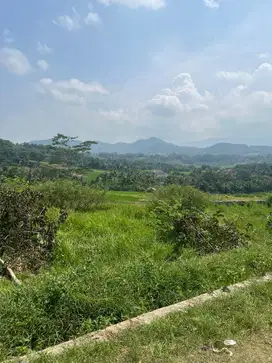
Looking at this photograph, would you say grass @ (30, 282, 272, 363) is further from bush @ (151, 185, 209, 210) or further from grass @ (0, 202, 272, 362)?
bush @ (151, 185, 209, 210)

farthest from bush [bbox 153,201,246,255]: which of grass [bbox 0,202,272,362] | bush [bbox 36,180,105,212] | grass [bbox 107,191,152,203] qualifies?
grass [bbox 107,191,152,203]

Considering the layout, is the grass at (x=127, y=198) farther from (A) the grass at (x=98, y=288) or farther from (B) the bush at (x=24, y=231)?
(A) the grass at (x=98, y=288)

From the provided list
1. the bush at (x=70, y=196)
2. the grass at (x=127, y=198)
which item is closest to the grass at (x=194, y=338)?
the bush at (x=70, y=196)

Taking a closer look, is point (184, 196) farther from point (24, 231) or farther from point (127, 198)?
point (127, 198)

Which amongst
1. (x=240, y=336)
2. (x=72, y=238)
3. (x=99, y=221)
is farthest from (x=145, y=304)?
(x=99, y=221)

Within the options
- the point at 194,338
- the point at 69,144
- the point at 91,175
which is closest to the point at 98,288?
the point at 194,338

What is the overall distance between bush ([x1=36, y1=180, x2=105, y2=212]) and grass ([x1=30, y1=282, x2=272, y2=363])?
6.79 meters

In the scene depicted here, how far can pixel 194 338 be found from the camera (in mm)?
2682

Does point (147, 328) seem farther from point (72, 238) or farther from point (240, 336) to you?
point (72, 238)

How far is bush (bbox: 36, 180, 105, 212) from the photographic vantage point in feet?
31.3

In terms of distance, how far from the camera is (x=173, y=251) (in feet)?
19.7

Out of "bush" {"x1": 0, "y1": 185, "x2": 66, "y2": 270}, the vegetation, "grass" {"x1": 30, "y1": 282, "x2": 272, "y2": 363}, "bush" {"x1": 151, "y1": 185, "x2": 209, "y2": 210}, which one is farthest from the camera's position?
"bush" {"x1": 151, "y1": 185, "x2": 209, "y2": 210}

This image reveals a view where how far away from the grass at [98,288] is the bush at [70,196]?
383 cm

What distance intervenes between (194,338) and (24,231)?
3.57 metres
